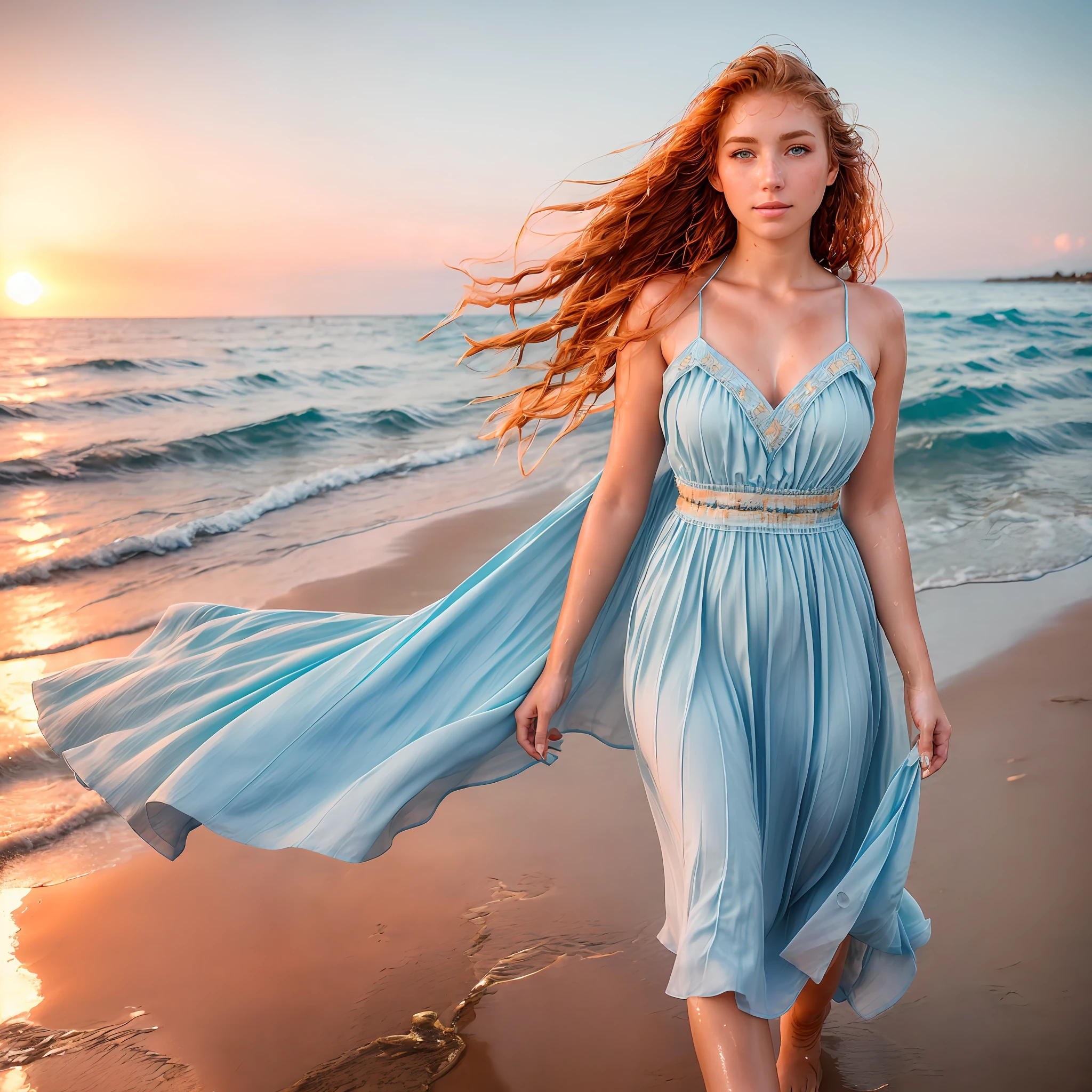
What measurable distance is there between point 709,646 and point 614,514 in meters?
0.34

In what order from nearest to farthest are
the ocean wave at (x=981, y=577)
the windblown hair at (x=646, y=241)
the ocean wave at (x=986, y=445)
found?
the windblown hair at (x=646, y=241) → the ocean wave at (x=981, y=577) → the ocean wave at (x=986, y=445)

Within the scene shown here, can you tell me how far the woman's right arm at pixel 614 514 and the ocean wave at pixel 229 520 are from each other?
20.2ft

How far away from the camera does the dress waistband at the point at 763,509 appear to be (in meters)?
1.80

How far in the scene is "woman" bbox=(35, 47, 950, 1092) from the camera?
5.54 ft

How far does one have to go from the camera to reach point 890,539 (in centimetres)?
193

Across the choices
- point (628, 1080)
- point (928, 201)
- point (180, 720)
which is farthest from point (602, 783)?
point (928, 201)

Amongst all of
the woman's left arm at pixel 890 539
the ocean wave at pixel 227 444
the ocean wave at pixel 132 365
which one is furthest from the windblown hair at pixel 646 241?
the ocean wave at pixel 132 365

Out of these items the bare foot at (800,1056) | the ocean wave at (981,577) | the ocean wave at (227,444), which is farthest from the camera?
the ocean wave at (227,444)

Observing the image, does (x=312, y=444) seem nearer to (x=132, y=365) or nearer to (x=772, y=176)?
(x=132, y=365)

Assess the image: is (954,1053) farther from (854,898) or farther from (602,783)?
(602,783)

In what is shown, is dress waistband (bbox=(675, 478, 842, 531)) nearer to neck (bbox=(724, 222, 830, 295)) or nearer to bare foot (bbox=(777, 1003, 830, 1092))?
neck (bbox=(724, 222, 830, 295))

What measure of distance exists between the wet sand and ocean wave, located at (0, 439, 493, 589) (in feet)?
15.4

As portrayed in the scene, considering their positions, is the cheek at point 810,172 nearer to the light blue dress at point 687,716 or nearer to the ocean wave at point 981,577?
the light blue dress at point 687,716

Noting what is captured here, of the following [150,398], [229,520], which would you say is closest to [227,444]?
[150,398]
